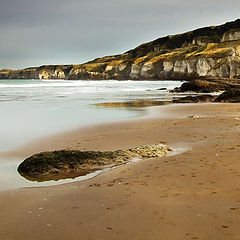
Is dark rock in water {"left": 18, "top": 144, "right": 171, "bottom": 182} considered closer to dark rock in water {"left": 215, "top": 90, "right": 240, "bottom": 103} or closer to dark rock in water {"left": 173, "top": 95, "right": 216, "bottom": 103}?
dark rock in water {"left": 173, "top": 95, "right": 216, "bottom": 103}

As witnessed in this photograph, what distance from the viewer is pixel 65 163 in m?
6.24

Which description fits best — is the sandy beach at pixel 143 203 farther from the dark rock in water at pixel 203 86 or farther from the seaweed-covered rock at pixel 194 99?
the dark rock in water at pixel 203 86

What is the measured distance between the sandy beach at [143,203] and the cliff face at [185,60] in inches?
2326

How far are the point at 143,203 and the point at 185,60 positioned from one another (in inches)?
4036

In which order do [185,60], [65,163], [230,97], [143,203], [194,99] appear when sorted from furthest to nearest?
1. [185,60]
2. [194,99]
3. [230,97]
4. [65,163]
5. [143,203]

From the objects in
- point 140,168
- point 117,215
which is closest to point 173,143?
point 140,168

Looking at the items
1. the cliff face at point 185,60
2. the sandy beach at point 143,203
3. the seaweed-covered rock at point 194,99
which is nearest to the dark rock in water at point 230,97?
the seaweed-covered rock at point 194,99

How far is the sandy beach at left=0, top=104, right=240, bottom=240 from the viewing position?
11.4 ft

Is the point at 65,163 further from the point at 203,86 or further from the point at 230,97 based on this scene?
the point at 203,86

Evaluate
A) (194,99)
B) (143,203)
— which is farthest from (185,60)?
(143,203)

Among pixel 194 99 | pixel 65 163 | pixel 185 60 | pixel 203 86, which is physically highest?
pixel 185 60

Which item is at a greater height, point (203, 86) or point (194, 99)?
point (203, 86)

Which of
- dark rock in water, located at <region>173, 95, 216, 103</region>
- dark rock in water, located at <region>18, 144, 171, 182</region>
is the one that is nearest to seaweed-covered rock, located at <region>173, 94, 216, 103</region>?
dark rock in water, located at <region>173, 95, 216, 103</region>

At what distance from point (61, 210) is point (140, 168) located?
2299 millimetres
